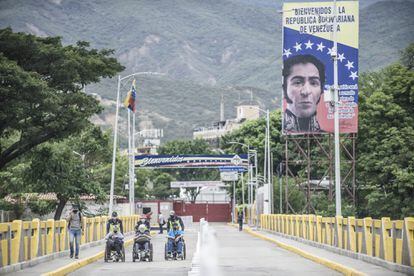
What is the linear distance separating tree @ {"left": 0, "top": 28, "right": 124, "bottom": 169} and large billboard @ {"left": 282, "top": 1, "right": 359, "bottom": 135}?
14.2 metres

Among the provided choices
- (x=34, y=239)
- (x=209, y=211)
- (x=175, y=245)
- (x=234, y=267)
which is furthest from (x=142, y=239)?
(x=209, y=211)

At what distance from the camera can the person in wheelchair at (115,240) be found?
29.3m

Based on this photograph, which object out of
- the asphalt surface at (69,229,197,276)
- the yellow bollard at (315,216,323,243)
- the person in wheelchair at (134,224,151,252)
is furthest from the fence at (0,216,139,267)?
the yellow bollard at (315,216,323,243)

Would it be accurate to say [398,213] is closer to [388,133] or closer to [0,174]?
[388,133]

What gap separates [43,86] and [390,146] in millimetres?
26224

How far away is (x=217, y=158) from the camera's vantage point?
10125cm

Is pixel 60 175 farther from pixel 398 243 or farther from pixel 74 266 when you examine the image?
pixel 398 243

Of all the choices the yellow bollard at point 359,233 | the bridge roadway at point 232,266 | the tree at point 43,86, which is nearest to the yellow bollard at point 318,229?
the bridge roadway at point 232,266

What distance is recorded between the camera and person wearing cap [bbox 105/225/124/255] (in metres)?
29.3

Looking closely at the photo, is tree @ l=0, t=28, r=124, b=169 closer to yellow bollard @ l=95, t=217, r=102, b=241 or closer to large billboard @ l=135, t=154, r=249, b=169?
yellow bollard @ l=95, t=217, r=102, b=241

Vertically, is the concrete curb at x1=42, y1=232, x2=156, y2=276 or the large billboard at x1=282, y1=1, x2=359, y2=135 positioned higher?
the large billboard at x1=282, y1=1, x2=359, y2=135

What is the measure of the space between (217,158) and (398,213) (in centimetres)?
4337

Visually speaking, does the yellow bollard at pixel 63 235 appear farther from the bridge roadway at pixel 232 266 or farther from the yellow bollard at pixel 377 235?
the yellow bollard at pixel 377 235

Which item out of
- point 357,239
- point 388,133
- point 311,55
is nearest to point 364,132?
point 388,133
